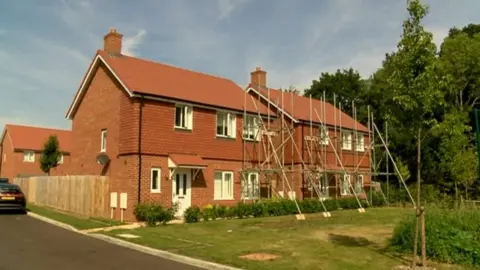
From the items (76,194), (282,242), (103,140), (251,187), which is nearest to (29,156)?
(76,194)

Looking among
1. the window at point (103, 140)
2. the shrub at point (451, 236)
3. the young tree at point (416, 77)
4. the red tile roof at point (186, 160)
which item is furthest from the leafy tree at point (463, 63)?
the young tree at point (416, 77)

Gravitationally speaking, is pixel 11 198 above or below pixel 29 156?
below

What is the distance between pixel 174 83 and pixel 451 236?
705 inches

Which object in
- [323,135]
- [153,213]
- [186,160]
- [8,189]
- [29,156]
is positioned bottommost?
[153,213]

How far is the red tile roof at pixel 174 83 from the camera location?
23.3m

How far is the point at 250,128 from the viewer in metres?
27.9

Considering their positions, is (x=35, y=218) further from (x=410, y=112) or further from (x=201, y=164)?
(x=410, y=112)

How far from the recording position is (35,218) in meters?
22.4

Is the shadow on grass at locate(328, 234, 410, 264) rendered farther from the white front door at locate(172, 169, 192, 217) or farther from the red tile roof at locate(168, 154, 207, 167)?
the white front door at locate(172, 169, 192, 217)

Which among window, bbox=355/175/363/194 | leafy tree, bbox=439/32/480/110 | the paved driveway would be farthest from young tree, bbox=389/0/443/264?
leafy tree, bbox=439/32/480/110

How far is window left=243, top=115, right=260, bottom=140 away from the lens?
27594 millimetres

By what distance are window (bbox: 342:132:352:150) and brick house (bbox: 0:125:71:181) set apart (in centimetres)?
3421

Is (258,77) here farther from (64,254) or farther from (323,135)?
(64,254)

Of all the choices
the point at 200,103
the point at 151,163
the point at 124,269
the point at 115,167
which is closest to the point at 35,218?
the point at 115,167
